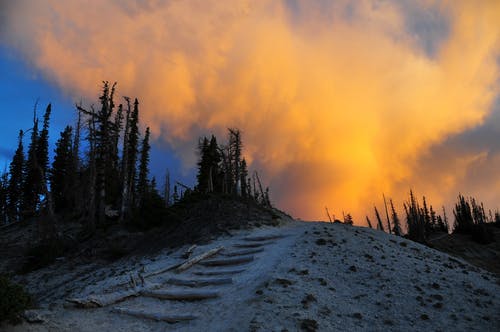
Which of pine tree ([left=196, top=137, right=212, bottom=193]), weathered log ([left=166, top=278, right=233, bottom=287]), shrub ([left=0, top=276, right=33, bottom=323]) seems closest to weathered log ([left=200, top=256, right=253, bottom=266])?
weathered log ([left=166, top=278, right=233, bottom=287])

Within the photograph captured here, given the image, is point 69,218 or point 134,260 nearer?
point 134,260

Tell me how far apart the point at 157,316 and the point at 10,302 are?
4.15 metres

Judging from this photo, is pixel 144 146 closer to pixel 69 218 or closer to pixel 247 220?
pixel 69 218

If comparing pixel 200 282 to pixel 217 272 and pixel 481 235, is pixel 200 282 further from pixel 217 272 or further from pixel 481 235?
pixel 481 235

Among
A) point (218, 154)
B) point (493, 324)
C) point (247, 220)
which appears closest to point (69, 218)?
point (218, 154)

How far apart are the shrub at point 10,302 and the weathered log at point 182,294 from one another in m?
4.71

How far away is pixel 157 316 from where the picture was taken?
418 inches

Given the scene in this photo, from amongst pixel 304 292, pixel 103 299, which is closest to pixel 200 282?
pixel 103 299

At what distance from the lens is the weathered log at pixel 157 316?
1034cm

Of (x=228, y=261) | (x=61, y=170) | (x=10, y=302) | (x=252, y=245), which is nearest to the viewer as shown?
(x=10, y=302)

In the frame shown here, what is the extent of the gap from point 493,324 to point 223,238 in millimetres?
13540

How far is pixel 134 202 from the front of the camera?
4875cm

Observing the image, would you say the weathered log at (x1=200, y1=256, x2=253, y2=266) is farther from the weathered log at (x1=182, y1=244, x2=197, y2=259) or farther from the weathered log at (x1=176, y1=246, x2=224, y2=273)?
the weathered log at (x1=182, y1=244, x2=197, y2=259)

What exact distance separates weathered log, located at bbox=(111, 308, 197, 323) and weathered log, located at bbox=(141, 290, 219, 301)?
133cm
